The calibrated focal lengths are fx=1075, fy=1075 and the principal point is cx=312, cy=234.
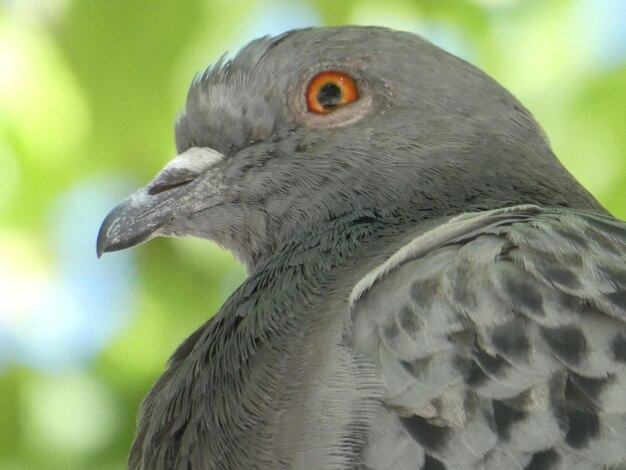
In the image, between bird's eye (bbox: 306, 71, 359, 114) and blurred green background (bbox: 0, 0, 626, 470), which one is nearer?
bird's eye (bbox: 306, 71, 359, 114)

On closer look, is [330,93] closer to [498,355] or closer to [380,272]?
[380,272]

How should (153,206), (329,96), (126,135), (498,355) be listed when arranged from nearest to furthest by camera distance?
(498,355), (153,206), (329,96), (126,135)

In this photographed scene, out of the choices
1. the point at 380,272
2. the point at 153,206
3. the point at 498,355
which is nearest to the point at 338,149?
the point at 153,206

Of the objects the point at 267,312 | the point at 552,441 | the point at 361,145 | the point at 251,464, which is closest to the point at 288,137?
the point at 361,145

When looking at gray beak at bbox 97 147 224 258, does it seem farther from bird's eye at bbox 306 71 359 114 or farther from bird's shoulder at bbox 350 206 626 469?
bird's shoulder at bbox 350 206 626 469

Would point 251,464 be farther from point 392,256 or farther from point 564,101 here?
point 564,101

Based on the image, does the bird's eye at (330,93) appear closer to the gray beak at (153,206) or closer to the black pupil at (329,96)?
the black pupil at (329,96)

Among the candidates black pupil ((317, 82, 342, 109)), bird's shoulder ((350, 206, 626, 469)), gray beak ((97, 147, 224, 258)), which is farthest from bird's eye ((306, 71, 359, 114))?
bird's shoulder ((350, 206, 626, 469))
